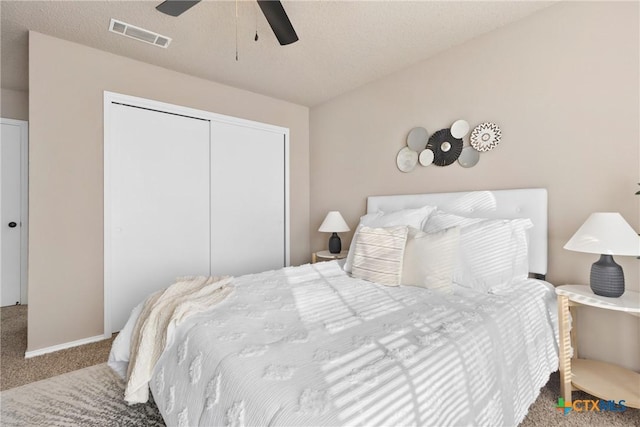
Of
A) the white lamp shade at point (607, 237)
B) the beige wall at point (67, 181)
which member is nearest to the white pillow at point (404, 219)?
the white lamp shade at point (607, 237)

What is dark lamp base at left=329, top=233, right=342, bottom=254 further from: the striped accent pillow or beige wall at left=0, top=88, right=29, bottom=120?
beige wall at left=0, top=88, right=29, bottom=120

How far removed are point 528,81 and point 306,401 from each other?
254 centimetres

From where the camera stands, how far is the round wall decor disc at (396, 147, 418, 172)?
2934 mm

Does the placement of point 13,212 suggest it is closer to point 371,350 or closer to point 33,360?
point 33,360

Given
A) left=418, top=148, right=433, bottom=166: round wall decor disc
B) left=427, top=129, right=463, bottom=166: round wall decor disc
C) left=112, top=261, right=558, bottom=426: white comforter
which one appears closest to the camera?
left=112, top=261, right=558, bottom=426: white comforter

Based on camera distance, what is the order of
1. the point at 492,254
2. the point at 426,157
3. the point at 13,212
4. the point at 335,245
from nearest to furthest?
the point at 492,254
the point at 426,157
the point at 335,245
the point at 13,212

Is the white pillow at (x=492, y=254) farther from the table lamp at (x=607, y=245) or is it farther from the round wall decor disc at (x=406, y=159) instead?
the round wall decor disc at (x=406, y=159)

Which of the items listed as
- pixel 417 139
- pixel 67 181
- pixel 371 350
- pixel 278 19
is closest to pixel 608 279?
pixel 371 350

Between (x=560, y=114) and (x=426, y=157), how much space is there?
1.01 m

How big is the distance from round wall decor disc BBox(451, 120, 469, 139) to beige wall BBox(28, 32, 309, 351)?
293 cm

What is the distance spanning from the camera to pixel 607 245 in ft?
5.07

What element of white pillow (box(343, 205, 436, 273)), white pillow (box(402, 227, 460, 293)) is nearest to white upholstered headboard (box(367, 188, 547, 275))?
white pillow (box(343, 205, 436, 273))

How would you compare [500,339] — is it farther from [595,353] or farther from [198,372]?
[198,372]

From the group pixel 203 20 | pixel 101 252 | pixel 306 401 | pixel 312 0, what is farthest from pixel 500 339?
pixel 101 252
